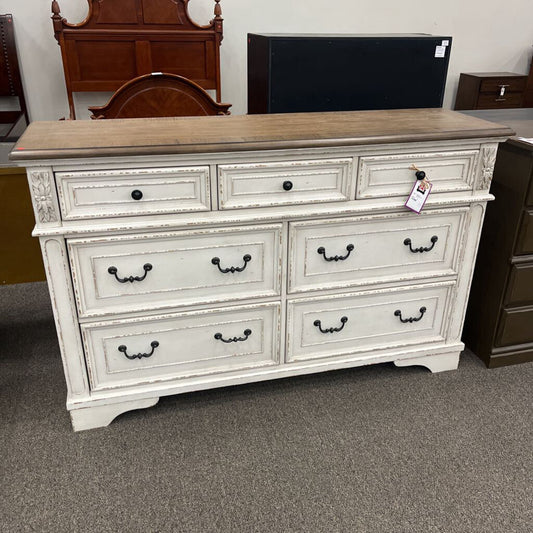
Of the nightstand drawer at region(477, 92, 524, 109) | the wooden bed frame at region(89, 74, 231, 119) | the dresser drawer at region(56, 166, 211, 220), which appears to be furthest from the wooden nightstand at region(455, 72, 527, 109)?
the dresser drawer at region(56, 166, 211, 220)

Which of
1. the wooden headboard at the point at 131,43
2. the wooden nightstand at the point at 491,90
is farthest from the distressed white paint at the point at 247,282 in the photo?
the wooden nightstand at the point at 491,90

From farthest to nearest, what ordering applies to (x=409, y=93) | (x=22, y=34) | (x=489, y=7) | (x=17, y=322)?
(x=489, y=7) < (x=22, y=34) < (x=17, y=322) < (x=409, y=93)

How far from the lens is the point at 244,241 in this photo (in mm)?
1590

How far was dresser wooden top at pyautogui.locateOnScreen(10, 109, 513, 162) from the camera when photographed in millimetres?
1385

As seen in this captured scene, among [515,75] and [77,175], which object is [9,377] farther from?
[515,75]

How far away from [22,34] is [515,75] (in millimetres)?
3766

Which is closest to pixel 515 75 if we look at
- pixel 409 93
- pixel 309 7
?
pixel 309 7

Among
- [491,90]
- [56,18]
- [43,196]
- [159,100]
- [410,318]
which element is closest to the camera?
[43,196]

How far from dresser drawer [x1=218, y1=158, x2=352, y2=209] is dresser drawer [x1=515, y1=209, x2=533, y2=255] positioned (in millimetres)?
695

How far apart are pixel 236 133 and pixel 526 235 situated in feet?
3.62

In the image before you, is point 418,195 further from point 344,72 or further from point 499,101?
point 499,101

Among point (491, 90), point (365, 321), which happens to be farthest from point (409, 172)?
point (491, 90)

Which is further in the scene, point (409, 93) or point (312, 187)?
point (409, 93)

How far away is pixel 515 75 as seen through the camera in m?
4.27
